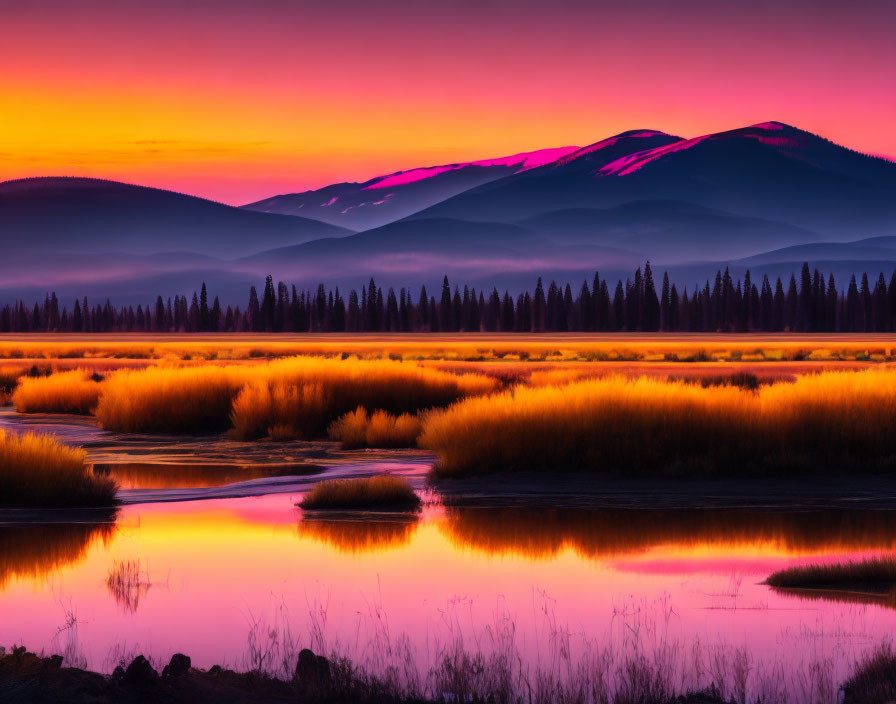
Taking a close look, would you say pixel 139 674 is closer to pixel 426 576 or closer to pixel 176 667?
pixel 176 667

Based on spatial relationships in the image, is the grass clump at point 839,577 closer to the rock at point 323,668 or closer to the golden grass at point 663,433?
the rock at point 323,668

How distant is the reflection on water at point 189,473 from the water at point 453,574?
273mm

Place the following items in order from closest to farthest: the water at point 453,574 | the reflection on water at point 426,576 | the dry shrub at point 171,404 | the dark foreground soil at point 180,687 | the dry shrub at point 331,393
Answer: the dark foreground soil at point 180,687
the water at point 453,574
the reflection on water at point 426,576
the dry shrub at point 331,393
the dry shrub at point 171,404

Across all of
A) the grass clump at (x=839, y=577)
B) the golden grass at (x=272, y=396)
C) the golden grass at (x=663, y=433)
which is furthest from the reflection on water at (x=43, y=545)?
the golden grass at (x=272, y=396)

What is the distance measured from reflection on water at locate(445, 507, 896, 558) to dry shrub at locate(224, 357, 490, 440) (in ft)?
36.9

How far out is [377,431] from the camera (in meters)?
30.0

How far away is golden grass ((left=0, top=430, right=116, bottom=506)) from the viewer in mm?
19578

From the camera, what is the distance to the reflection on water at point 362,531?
16.7 m

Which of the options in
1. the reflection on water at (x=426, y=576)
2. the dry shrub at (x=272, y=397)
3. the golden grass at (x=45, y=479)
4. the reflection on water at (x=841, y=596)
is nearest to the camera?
the reflection on water at (x=426, y=576)

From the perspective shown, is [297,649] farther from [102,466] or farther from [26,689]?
[102,466]

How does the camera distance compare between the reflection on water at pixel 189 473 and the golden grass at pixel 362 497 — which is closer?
the golden grass at pixel 362 497

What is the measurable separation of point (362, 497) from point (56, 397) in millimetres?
23299

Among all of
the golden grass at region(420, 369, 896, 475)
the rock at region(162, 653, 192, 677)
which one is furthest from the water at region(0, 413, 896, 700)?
the rock at region(162, 653, 192, 677)

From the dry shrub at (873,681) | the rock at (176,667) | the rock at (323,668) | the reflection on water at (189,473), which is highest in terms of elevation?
the rock at (176,667)
